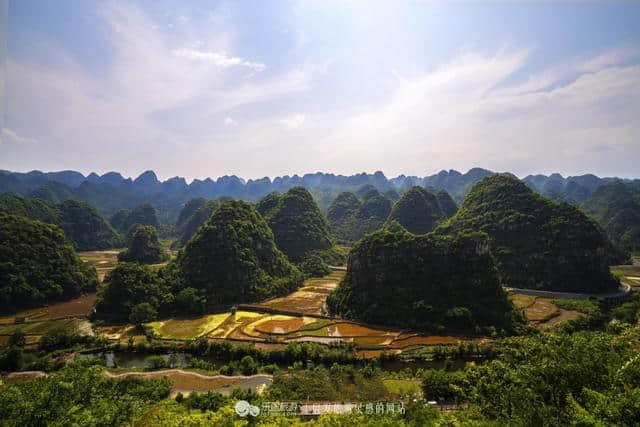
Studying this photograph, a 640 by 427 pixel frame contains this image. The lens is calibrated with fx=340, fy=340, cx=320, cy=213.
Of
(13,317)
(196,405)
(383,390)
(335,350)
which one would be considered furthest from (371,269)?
(13,317)

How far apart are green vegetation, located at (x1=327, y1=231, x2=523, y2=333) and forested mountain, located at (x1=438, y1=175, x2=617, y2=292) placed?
73.7 ft

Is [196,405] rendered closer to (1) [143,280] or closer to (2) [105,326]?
(2) [105,326]

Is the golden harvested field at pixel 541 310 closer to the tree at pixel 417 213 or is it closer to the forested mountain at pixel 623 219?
the tree at pixel 417 213

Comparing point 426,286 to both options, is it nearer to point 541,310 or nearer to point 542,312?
point 542,312

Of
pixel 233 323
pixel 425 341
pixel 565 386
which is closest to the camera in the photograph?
pixel 565 386

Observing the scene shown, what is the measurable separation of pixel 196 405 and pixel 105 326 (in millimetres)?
31951

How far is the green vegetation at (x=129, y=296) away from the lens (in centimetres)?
5225

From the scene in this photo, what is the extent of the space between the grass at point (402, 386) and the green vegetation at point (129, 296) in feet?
119

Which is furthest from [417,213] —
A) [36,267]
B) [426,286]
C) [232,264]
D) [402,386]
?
[36,267]

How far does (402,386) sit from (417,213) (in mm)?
84645

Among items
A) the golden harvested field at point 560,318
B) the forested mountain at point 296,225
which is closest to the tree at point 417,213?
the forested mountain at point 296,225

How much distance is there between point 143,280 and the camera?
56656 millimetres

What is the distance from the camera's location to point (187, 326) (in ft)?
162

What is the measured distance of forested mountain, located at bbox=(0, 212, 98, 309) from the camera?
2255 inches
